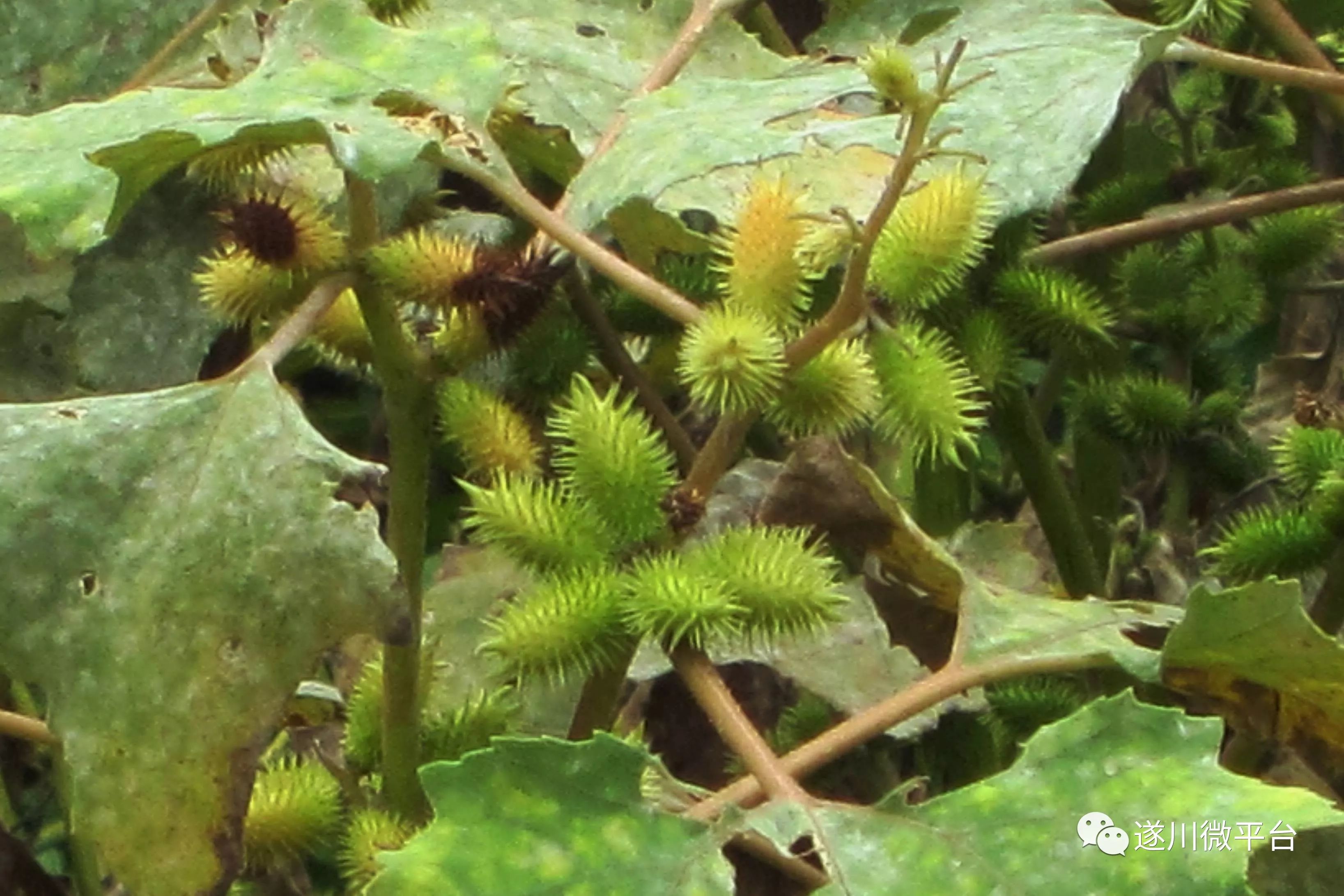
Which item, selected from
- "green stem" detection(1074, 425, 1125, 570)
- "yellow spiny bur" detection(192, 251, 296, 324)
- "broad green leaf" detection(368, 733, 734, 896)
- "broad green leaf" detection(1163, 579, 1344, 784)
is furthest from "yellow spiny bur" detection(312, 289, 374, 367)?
"green stem" detection(1074, 425, 1125, 570)

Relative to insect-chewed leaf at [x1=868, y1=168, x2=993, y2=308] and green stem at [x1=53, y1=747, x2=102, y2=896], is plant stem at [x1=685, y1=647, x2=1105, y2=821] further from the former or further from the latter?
green stem at [x1=53, y1=747, x2=102, y2=896]

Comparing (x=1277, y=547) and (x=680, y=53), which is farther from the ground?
(x=680, y=53)

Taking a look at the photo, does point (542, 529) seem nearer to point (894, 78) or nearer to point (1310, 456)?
point (894, 78)

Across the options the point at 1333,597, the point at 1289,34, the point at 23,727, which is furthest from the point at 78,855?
the point at 1289,34

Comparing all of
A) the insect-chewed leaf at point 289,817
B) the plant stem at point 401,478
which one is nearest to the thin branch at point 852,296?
the plant stem at point 401,478

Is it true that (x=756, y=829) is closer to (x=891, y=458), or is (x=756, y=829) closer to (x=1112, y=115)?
(x=1112, y=115)

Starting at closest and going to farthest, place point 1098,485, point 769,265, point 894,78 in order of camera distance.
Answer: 1. point 894,78
2. point 769,265
3. point 1098,485

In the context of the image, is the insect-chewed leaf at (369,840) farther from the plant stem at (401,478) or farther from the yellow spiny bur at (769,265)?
the yellow spiny bur at (769,265)
